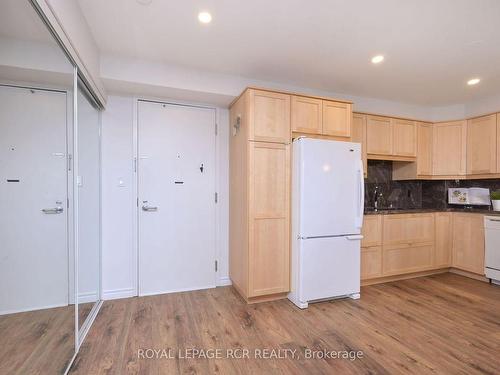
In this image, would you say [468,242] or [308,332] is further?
[468,242]

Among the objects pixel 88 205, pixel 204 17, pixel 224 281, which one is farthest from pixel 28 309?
pixel 204 17

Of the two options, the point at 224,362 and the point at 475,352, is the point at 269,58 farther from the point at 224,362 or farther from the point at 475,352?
the point at 475,352

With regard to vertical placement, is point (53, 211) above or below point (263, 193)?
below

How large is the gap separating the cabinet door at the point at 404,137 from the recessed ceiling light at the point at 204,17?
2.96 meters

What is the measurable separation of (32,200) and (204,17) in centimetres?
177

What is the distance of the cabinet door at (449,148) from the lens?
384cm

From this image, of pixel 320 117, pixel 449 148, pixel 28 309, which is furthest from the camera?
pixel 449 148

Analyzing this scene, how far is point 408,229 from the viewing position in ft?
11.7

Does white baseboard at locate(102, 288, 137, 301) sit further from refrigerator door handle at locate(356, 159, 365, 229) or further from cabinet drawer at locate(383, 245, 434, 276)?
cabinet drawer at locate(383, 245, 434, 276)

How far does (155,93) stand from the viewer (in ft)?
9.56

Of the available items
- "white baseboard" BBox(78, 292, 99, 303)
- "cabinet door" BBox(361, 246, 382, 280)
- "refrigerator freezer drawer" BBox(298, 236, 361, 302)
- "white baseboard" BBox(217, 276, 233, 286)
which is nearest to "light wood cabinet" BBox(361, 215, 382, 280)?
"cabinet door" BBox(361, 246, 382, 280)

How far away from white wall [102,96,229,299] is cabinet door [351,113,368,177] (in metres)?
2.82

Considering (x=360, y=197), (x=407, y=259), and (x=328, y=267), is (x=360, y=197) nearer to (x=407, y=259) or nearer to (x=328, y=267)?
(x=328, y=267)

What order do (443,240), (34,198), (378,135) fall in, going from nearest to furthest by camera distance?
(34,198), (378,135), (443,240)
